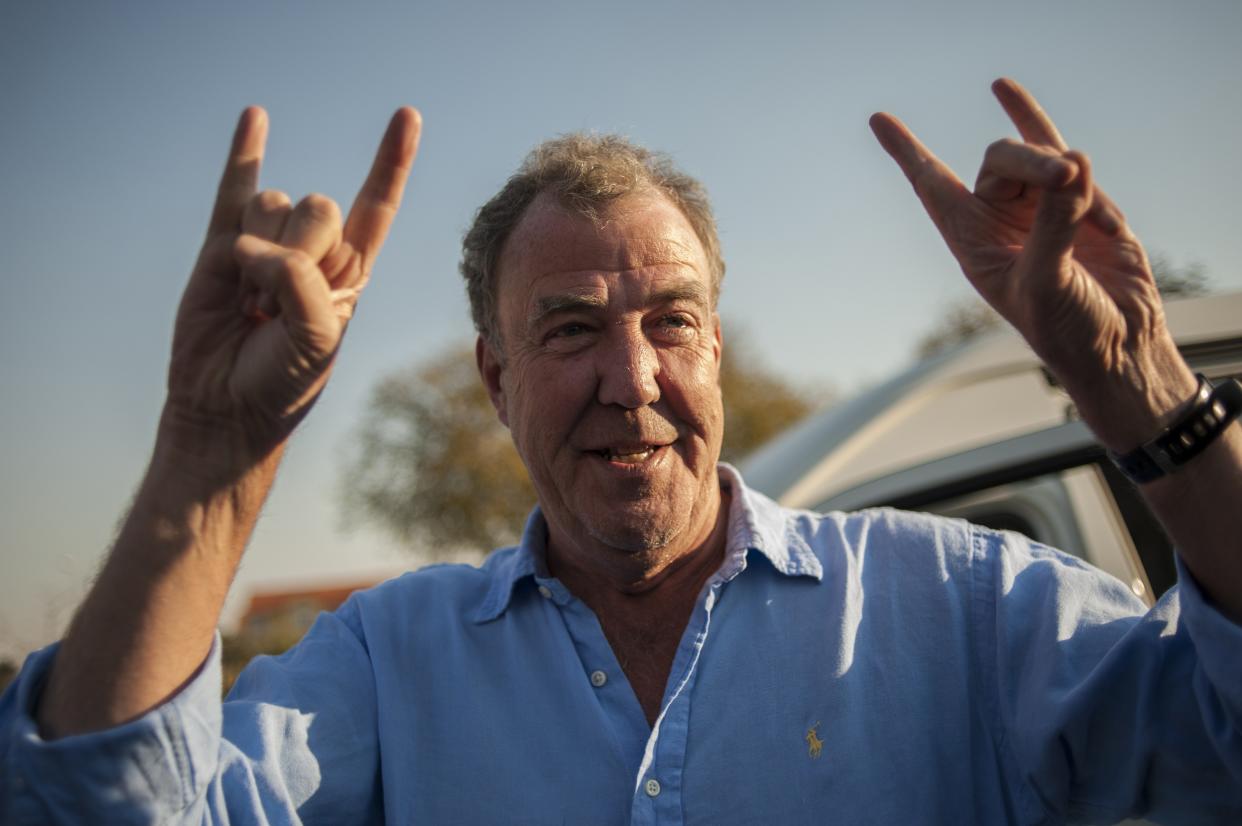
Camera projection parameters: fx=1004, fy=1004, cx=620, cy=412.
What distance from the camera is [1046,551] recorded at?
228 centimetres

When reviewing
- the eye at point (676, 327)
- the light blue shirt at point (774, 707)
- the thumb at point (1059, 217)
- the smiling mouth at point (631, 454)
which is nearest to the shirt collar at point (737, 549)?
the light blue shirt at point (774, 707)

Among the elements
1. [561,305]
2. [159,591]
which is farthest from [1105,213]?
[159,591]

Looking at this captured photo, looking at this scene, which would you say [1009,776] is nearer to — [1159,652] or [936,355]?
[1159,652]

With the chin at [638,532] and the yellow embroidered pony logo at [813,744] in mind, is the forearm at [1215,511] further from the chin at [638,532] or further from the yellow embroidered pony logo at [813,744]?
the chin at [638,532]

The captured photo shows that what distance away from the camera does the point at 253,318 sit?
1846 mm

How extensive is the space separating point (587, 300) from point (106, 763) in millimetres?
1392

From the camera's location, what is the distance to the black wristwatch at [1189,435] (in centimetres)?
173

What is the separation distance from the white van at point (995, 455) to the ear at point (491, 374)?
99 centimetres

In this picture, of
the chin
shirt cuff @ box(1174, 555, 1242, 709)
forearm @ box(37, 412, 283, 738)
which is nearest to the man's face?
the chin

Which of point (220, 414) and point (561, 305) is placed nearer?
point (220, 414)

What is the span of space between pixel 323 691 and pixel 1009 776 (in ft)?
4.87

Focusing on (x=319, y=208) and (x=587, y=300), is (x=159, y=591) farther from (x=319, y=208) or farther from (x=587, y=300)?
(x=587, y=300)

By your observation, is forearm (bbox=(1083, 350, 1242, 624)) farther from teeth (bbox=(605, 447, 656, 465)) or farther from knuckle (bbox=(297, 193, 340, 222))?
knuckle (bbox=(297, 193, 340, 222))

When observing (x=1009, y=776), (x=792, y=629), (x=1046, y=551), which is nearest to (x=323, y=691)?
(x=792, y=629)
